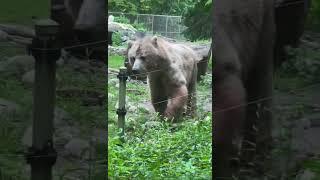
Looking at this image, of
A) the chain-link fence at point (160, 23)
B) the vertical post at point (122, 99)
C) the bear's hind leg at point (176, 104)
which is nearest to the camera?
the chain-link fence at point (160, 23)

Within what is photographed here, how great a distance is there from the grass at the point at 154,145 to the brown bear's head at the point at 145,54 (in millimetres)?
163

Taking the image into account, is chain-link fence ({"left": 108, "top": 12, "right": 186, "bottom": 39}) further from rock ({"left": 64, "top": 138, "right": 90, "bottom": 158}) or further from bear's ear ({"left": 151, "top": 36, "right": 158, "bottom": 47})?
rock ({"left": 64, "top": 138, "right": 90, "bottom": 158})

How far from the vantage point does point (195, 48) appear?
4.77 metres

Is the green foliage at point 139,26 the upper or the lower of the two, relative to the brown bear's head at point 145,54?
upper

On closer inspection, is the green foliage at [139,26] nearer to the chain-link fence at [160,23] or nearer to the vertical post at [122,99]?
the chain-link fence at [160,23]

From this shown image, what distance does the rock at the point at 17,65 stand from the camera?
3117 mm

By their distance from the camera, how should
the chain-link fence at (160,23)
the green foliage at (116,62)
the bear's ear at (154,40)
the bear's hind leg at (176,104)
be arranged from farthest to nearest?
the bear's hind leg at (176,104) → the bear's ear at (154,40) → the green foliage at (116,62) → the chain-link fence at (160,23)

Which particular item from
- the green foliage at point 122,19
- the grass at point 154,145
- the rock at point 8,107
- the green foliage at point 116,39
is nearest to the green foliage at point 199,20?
the green foliage at point 122,19

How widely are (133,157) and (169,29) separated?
981 millimetres

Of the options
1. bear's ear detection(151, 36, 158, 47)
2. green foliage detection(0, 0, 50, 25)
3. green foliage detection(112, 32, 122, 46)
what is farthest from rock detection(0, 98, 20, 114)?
bear's ear detection(151, 36, 158, 47)

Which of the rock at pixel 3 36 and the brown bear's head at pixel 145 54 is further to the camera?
the brown bear's head at pixel 145 54

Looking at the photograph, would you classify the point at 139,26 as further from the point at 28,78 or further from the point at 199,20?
the point at 28,78

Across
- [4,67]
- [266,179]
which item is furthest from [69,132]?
[266,179]

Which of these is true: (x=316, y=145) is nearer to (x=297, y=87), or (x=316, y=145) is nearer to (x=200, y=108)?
(x=297, y=87)
